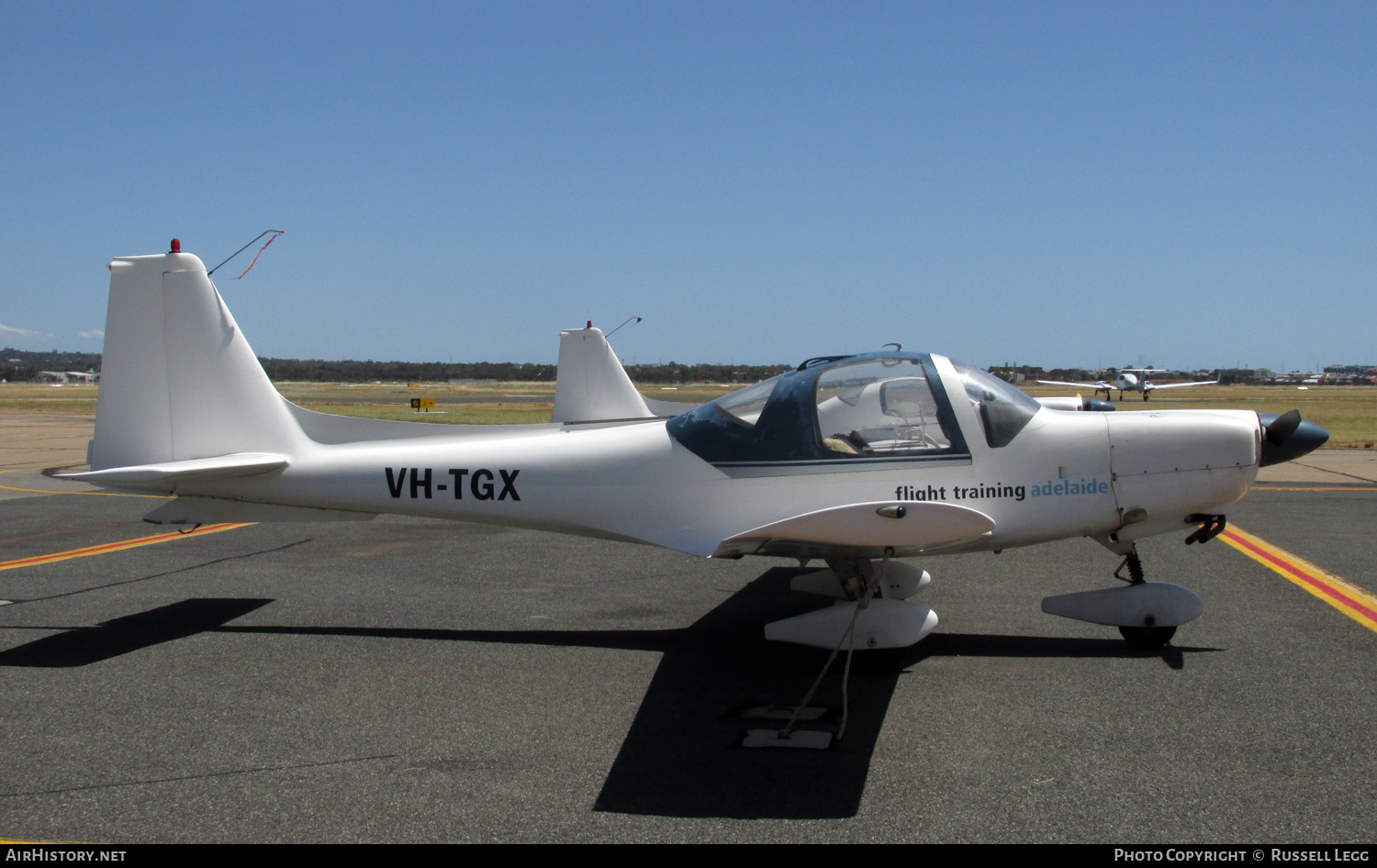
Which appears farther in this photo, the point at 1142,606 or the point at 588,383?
the point at 588,383

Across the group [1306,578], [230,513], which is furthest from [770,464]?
[1306,578]

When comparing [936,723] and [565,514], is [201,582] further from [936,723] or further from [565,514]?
[936,723]

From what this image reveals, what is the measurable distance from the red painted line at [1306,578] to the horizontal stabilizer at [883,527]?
12.7 ft

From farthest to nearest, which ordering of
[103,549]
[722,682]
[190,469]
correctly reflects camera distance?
[103,549] → [190,469] → [722,682]

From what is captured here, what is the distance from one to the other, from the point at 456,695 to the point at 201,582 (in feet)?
13.6

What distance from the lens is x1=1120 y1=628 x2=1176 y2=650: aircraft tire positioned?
584cm

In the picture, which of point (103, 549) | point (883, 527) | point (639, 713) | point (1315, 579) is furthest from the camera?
point (103, 549)

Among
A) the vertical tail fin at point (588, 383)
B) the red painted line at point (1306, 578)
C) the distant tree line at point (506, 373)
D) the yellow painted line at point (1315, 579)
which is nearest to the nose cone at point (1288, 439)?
the yellow painted line at point (1315, 579)

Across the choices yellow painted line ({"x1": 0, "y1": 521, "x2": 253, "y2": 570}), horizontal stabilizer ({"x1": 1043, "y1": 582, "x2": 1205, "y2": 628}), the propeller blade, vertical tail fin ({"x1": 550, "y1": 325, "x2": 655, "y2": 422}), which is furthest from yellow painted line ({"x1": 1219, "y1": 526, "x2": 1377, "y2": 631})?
yellow painted line ({"x1": 0, "y1": 521, "x2": 253, "y2": 570})

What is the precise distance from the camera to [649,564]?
8773mm

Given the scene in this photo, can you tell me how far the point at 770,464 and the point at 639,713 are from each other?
1761 mm

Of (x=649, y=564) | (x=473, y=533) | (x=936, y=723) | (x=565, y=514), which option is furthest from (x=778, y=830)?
(x=473, y=533)

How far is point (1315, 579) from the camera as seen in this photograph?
304 inches

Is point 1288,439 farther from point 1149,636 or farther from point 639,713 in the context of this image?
point 639,713
